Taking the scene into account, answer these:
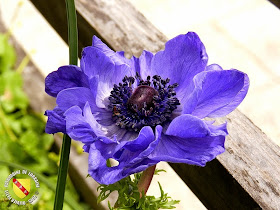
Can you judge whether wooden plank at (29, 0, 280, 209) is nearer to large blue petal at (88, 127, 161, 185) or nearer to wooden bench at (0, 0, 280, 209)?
wooden bench at (0, 0, 280, 209)

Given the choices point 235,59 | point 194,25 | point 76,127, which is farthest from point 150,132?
point 194,25

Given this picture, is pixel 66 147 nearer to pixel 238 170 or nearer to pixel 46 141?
pixel 238 170

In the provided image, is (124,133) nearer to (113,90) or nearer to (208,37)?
(113,90)

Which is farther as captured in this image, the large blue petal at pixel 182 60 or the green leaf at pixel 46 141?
the green leaf at pixel 46 141

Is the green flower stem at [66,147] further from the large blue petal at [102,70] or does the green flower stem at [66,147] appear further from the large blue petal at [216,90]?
the large blue petal at [216,90]

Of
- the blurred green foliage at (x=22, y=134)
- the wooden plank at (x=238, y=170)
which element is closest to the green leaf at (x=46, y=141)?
the blurred green foliage at (x=22, y=134)

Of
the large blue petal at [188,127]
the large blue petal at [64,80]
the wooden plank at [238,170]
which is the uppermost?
the large blue petal at [64,80]

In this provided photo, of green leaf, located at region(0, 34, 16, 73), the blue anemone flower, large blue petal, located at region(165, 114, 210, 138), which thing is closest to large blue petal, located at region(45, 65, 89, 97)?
the blue anemone flower
